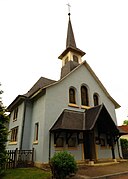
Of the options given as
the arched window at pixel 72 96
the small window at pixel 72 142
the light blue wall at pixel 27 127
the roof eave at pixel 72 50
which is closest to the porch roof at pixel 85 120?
the arched window at pixel 72 96

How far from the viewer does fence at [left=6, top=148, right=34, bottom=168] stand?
452 inches

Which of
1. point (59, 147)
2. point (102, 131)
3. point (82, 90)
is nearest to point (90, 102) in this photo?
point (82, 90)

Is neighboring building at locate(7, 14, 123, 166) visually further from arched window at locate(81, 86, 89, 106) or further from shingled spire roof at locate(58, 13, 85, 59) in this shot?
shingled spire roof at locate(58, 13, 85, 59)

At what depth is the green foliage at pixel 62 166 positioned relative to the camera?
23.9 feet

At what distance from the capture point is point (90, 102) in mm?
15586

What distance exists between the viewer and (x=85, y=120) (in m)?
13.2

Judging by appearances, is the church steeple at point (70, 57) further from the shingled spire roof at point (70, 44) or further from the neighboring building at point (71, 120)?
the neighboring building at point (71, 120)

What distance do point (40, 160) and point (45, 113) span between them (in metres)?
3.50

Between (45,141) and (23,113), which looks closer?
(45,141)

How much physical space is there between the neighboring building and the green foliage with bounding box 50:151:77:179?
3.37 m

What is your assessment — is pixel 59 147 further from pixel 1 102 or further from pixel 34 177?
pixel 1 102

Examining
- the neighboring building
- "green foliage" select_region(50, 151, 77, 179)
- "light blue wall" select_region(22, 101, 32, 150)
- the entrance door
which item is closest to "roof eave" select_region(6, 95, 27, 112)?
the neighboring building

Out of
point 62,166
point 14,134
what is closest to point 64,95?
point 62,166

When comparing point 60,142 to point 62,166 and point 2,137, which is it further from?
point 62,166
